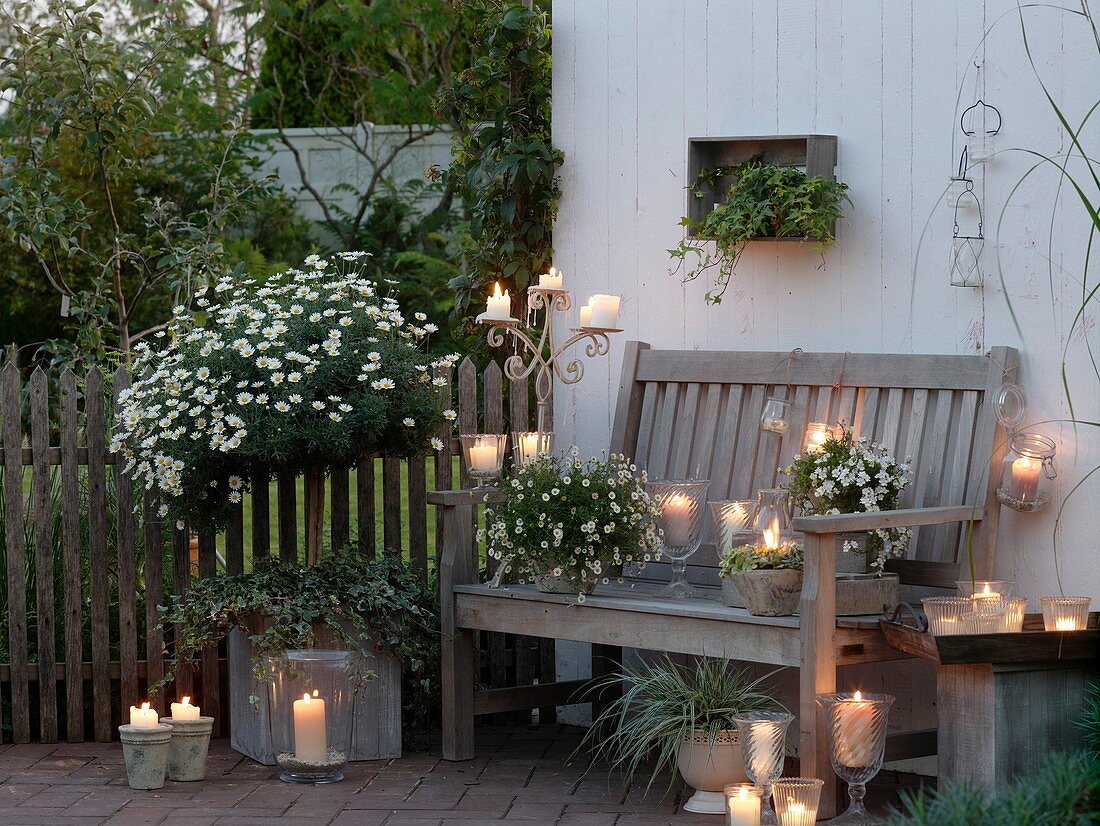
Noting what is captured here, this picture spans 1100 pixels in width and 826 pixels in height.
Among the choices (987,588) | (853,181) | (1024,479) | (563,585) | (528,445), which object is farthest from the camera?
(528,445)

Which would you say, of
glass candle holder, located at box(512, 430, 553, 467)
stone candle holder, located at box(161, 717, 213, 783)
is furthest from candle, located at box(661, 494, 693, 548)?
stone candle holder, located at box(161, 717, 213, 783)

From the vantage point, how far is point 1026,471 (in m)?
4.07

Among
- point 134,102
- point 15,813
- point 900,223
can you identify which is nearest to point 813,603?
point 900,223

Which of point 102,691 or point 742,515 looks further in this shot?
point 102,691

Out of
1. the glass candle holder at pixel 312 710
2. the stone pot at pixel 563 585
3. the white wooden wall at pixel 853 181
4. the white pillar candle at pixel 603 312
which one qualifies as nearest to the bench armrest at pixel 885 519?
the white wooden wall at pixel 853 181

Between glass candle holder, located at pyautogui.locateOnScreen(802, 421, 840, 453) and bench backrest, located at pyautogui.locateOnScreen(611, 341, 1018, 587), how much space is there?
0.15 feet

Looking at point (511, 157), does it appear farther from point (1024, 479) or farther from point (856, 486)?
point (1024, 479)

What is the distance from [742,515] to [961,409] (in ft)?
2.40

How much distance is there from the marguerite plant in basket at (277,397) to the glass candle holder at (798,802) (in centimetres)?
168

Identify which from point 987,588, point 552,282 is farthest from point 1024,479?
point 552,282

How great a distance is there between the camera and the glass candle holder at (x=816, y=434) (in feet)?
14.0

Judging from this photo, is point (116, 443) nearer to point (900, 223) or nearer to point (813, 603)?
point (813, 603)

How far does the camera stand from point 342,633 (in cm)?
435

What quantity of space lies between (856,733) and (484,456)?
5.21ft
